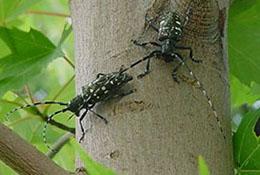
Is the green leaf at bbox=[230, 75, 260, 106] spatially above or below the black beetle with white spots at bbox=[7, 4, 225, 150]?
below

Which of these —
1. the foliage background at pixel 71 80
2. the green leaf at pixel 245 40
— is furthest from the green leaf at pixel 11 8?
the green leaf at pixel 245 40

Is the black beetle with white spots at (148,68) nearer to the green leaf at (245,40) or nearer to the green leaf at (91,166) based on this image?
the green leaf at (91,166)

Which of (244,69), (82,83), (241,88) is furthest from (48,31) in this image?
(82,83)

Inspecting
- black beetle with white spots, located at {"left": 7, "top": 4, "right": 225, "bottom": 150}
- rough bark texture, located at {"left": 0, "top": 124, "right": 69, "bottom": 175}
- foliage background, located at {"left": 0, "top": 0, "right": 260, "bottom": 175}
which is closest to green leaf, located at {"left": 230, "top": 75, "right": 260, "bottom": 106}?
foliage background, located at {"left": 0, "top": 0, "right": 260, "bottom": 175}

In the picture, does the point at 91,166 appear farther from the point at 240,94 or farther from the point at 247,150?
the point at 240,94

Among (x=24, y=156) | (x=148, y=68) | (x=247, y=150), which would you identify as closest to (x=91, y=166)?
(x=24, y=156)

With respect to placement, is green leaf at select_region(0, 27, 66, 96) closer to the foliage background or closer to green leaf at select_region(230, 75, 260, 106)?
the foliage background

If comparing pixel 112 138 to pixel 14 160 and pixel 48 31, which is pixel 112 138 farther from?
pixel 48 31
